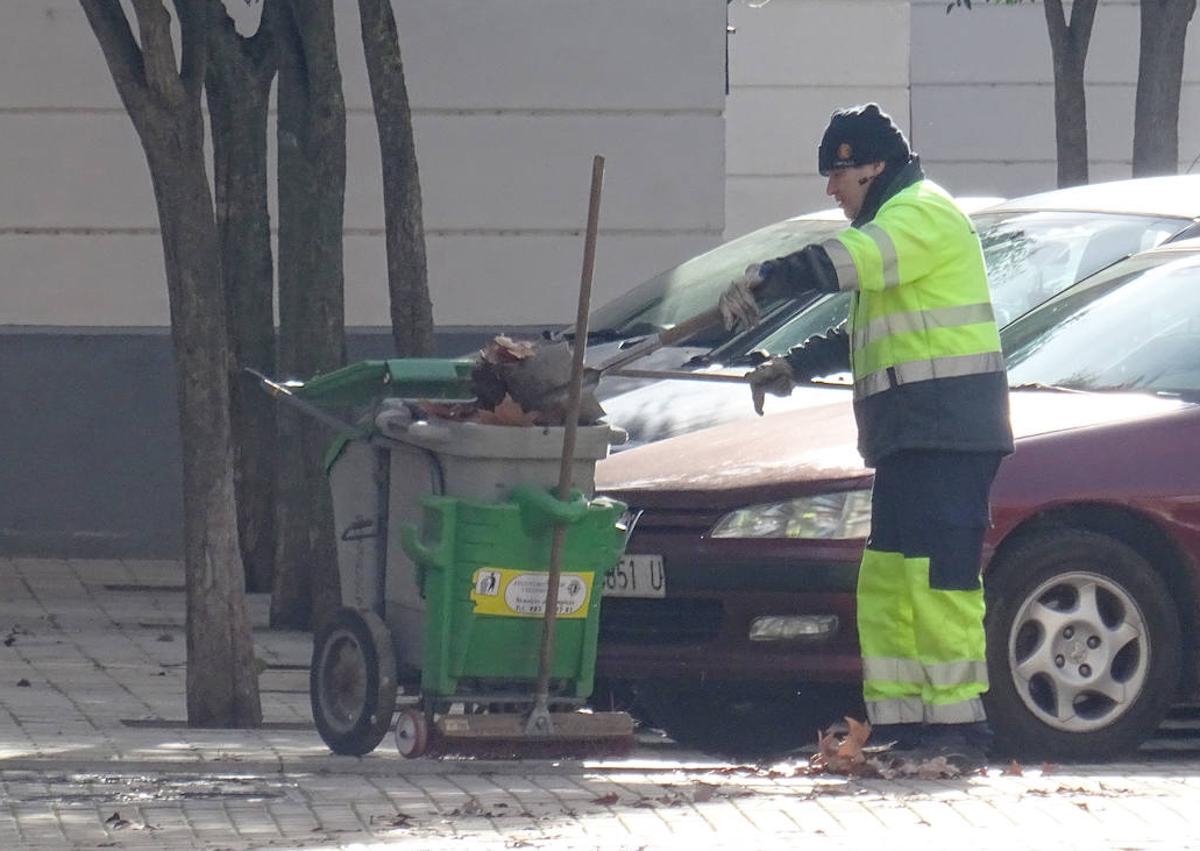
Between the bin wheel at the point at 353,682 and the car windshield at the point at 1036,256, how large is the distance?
7.19ft

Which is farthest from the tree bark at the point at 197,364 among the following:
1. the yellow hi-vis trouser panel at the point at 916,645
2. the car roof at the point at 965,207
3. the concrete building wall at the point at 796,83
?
the concrete building wall at the point at 796,83

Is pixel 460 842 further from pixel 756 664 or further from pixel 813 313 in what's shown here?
pixel 813 313

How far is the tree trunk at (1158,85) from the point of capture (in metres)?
13.9

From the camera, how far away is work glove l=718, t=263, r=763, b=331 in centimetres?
606

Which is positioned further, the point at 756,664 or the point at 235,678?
the point at 235,678

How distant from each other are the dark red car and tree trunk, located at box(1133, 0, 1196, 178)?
7.08m

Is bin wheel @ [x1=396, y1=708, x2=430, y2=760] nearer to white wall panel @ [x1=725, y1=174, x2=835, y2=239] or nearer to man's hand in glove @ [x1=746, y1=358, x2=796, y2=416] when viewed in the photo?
man's hand in glove @ [x1=746, y1=358, x2=796, y2=416]

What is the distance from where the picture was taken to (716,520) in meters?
6.88

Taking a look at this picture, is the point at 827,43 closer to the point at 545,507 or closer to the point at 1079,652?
the point at 1079,652

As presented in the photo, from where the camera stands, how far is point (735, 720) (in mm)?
7320

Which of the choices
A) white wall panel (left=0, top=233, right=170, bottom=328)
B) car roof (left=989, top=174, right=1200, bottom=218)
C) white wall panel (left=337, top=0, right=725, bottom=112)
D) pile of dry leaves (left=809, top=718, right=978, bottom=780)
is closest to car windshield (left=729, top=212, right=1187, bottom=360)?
car roof (left=989, top=174, right=1200, bottom=218)

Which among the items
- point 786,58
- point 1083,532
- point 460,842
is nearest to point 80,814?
point 460,842

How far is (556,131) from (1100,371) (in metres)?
5.26

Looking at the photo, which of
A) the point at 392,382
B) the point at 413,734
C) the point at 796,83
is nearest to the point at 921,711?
the point at 413,734
